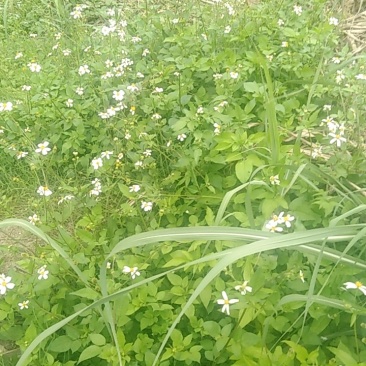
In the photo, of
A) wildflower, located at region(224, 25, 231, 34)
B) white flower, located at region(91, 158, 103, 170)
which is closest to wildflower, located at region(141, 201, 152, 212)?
white flower, located at region(91, 158, 103, 170)

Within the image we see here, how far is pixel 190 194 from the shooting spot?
2014 millimetres

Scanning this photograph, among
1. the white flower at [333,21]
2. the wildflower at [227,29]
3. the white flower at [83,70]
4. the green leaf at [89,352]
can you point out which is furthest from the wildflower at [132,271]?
the white flower at [333,21]

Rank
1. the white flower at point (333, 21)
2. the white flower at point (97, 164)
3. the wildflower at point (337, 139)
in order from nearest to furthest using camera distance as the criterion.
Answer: the wildflower at point (337, 139) < the white flower at point (97, 164) < the white flower at point (333, 21)

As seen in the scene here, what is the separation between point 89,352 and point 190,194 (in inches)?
28.6

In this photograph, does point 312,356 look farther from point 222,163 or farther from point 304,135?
point 304,135

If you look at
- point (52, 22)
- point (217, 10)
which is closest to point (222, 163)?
point (217, 10)

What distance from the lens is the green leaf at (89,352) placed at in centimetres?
155

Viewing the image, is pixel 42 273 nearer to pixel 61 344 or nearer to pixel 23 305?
pixel 23 305

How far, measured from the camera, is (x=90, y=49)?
2816 mm

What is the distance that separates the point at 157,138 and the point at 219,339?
0.99 metres

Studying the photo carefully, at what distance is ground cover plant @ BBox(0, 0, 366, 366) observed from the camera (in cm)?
149

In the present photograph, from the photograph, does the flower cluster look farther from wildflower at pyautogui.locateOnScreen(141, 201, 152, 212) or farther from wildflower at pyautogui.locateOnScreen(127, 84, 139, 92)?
wildflower at pyautogui.locateOnScreen(127, 84, 139, 92)

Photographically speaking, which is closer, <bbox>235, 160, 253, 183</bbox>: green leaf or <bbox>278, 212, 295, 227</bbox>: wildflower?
<bbox>278, 212, 295, 227</bbox>: wildflower

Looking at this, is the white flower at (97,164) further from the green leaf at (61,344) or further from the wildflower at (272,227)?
the wildflower at (272,227)
